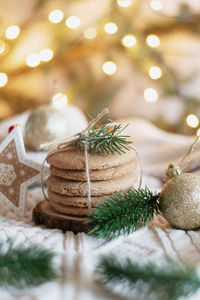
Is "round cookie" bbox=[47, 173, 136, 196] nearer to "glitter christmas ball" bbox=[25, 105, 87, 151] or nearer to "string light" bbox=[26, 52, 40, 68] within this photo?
"glitter christmas ball" bbox=[25, 105, 87, 151]

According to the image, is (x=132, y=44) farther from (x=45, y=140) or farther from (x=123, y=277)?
(x=123, y=277)

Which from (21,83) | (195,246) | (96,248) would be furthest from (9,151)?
(21,83)

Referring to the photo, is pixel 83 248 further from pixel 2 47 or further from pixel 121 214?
pixel 2 47

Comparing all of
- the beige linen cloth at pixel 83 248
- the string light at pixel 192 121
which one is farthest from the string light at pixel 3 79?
the string light at pixel 192 121

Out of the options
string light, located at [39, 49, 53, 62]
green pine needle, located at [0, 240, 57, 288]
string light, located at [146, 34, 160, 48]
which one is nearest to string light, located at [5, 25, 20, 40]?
string light, located at [39, 49, 53, 62]

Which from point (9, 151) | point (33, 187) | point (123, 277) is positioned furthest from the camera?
point (33, 187)

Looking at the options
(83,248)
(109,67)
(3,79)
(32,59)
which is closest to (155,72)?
(109,67)
